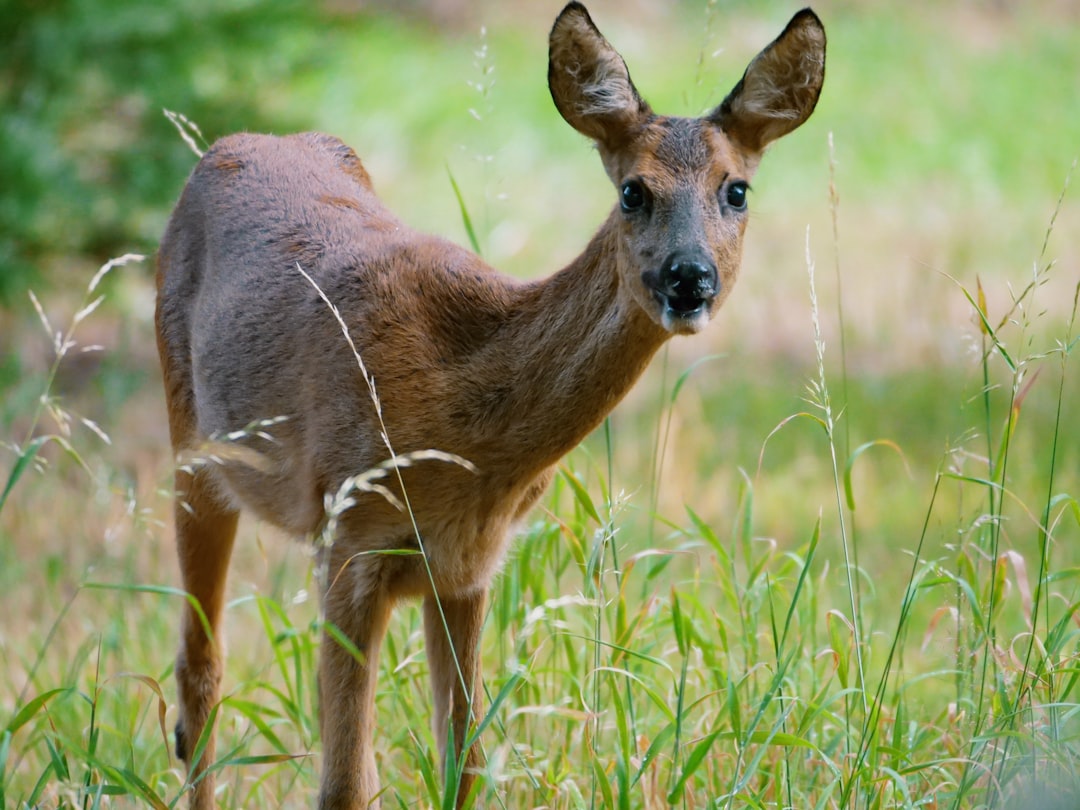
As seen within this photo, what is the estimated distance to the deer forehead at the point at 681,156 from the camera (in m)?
3.48

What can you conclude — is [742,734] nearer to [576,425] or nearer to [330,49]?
[576,425]

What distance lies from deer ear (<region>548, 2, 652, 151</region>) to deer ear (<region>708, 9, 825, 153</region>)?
213 millimetres

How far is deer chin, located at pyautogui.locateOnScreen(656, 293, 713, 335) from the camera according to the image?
3264 mm

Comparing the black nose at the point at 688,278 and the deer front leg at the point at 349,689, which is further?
the deer front leg at the point at 349,689

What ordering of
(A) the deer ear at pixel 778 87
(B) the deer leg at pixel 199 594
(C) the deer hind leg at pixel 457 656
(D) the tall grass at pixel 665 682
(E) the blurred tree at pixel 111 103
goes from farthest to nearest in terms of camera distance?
(E) the blurred tree at pixel 111 103
(B) the deer leg at pixel 199 594
(C) the deer hind leg at pixel 457 656
(A) the deer ear at pixel 778 87
(D) the tall grass at pixel 665 682

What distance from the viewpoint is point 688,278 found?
328 centimetres

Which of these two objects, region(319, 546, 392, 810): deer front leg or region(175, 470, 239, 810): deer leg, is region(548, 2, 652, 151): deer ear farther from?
region(175, 470, 239, 810): deer leg

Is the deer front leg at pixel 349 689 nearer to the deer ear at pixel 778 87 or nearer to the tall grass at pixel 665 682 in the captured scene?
the tall grass at pixel 665 682

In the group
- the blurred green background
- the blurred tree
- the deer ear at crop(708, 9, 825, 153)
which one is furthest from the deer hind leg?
the blurred tree

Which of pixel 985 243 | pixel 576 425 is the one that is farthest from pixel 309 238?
pixel 985 243

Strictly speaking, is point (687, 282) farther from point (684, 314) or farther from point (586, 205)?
point (586, 205)

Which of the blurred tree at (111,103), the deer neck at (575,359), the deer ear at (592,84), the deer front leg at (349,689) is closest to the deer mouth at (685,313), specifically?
the deer neck at (575,359)

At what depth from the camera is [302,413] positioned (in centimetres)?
391

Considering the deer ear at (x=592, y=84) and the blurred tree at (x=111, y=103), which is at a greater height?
the blurred tree at (x=111, y=103)
